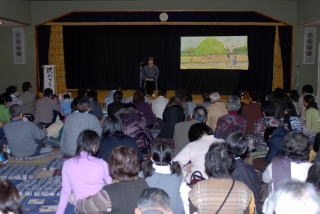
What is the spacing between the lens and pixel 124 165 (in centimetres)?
270

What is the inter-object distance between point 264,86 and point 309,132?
Answer: 638 centimetres

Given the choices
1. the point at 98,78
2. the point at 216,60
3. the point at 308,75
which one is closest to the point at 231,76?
the point at 216,60

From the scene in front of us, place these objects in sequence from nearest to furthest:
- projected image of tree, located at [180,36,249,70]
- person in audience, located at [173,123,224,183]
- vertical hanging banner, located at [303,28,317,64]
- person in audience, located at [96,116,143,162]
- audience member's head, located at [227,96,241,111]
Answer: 1. person in audience, located at [173,123,224,183]
2. person in audience, located at [96,116,143,162]
3. audience member's head, located at [227,96,241,111]
4. vertical hanging banner, located at [303,28,317,64]
5. projected image of tree, located at [180,36,249,70]

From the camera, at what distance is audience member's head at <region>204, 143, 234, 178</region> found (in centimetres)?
257

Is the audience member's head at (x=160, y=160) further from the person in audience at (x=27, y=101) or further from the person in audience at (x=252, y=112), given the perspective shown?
the person in audience at (x=27, y=101)

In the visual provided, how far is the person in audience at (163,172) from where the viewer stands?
3.01 metres

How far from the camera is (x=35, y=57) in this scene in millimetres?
11891

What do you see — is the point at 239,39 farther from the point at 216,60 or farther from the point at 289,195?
the point at 289,195

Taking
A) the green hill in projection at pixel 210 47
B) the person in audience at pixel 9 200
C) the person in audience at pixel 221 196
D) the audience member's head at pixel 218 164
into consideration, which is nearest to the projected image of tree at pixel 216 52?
the green hill in projection at pixel 210 47

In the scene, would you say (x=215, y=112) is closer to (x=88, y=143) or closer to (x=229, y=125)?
(x=229, y=125)

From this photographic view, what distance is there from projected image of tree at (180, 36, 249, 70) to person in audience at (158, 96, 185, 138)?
7.06m

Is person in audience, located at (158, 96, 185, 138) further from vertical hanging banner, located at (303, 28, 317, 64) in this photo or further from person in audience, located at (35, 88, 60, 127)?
vertical hanging banner, located at (303, 28, 317, 64)

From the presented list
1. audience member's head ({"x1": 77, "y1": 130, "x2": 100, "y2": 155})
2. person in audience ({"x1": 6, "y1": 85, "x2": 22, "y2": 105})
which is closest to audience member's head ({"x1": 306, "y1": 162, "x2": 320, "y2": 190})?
audience member's head ({"x1": 77, "y1": 130, "x2": 100, "y2": 155})

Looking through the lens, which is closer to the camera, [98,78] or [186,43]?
[186,43]
